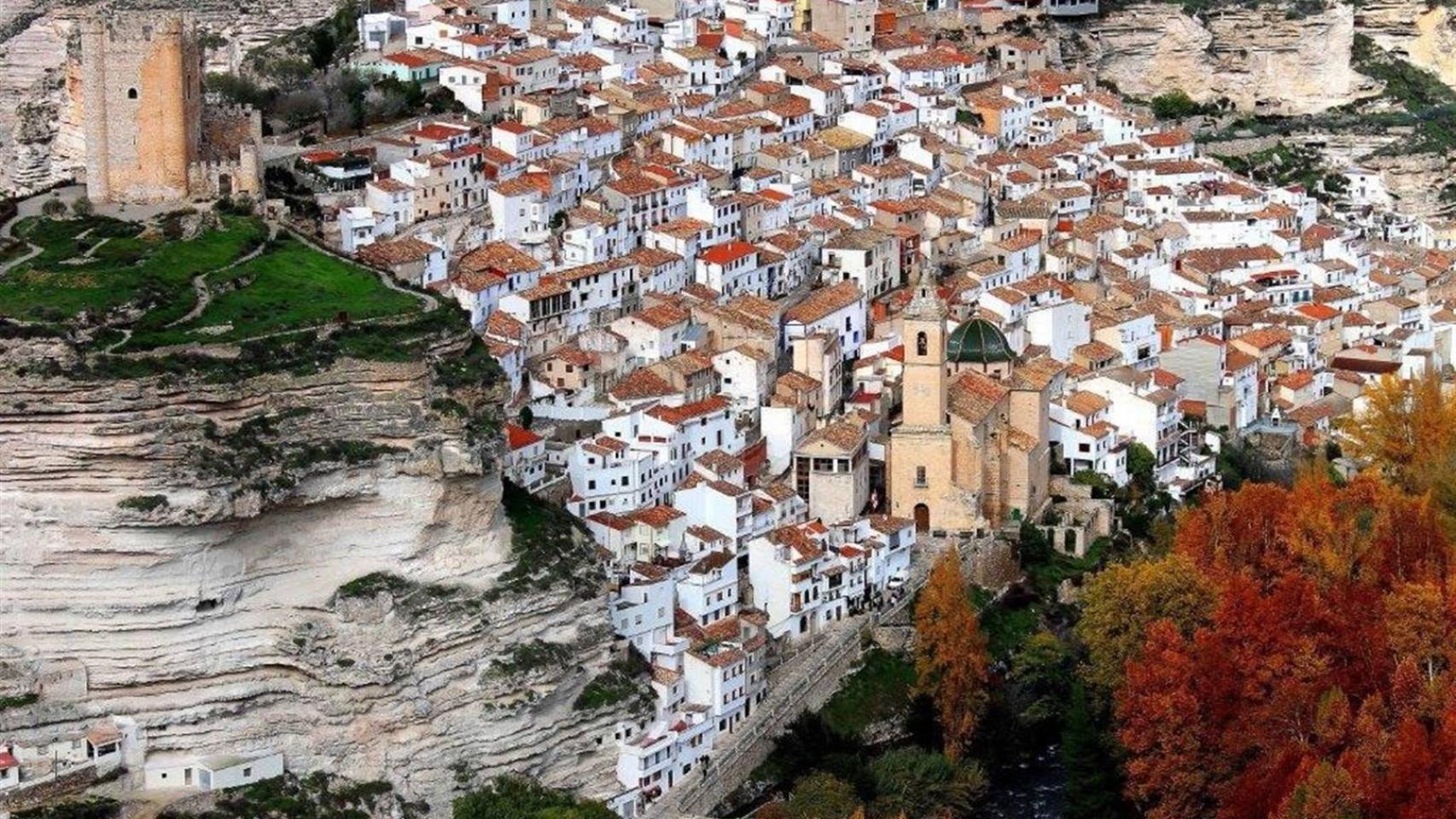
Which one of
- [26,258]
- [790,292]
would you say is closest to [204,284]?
[26,258]

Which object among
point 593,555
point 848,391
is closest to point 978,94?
point 848,391

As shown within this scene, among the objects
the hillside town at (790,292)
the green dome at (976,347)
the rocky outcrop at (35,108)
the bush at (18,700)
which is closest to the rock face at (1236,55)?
the hillside town at (790,292)

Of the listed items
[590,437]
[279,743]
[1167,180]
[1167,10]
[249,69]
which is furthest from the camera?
[1167,10]

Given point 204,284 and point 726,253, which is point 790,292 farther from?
point 204,284

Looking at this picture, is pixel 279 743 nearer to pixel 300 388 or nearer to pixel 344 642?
pixel 344 642

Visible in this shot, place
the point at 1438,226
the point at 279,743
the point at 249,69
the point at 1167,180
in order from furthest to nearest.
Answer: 1. the point at 1438,226
2. the point at 1167,180
3. the point at 249,69
4. the point at 279,743

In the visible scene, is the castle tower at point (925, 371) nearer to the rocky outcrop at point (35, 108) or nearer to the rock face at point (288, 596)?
the rock face at point (288, 596)

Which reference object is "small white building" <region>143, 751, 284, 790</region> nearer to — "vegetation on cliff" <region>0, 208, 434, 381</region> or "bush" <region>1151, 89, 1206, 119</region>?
"vegetation on cliff" <region>0, 208, 434, 381</region>
